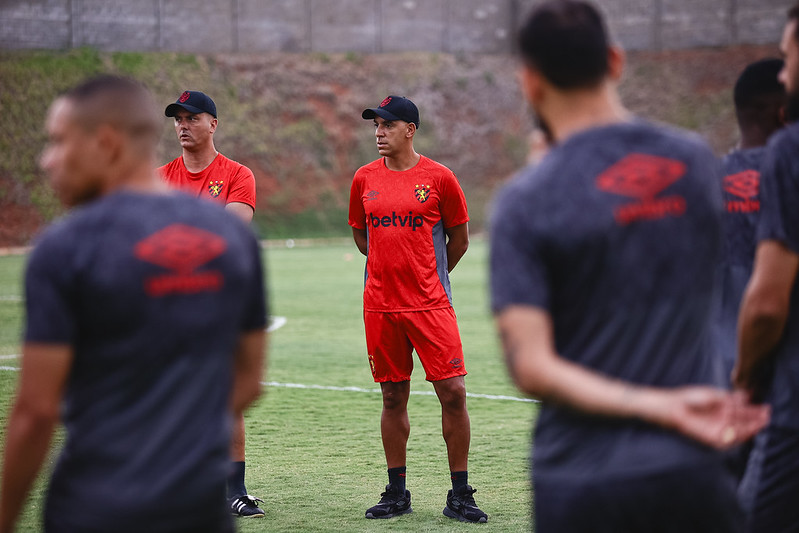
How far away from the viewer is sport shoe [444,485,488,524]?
614 cm

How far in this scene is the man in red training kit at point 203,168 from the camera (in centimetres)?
662

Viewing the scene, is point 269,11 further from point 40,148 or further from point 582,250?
point 582,250

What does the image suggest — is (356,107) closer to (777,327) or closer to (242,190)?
(242,190)

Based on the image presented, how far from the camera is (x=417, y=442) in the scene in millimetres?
8391

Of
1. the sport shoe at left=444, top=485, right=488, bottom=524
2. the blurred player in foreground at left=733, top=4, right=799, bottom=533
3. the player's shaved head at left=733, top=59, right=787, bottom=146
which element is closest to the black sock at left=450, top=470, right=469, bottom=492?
the sport shoe at left=444, top=485, right=488, bottom=524

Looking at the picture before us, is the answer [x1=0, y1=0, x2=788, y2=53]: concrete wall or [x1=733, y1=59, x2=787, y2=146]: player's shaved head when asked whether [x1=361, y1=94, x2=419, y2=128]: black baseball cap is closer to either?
[x1=733, y1=59, x2=787, y2=146]: player's shaved head

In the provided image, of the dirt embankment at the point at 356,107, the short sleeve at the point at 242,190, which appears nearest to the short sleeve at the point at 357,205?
the short sleeve at the point at 242,190

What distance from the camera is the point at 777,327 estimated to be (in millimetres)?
3084

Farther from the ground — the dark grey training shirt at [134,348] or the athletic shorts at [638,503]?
the dark grey training shirt at [134,348]

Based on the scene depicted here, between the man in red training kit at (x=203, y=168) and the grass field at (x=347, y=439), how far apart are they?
599mm

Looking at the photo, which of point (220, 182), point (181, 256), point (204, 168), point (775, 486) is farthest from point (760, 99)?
point (204, 168)

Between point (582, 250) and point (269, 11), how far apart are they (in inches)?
1806

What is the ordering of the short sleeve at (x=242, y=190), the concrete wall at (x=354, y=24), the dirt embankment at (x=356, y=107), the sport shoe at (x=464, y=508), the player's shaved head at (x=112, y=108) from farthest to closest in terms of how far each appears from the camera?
the dirt embankment at (x=356, y=107) < the concrete wall at (x=354, y=24) < the short sleeve at (x=242, y=190) < the sport shoe at (x=464, y=508) < the player's shaved head at (x=112, y=108)

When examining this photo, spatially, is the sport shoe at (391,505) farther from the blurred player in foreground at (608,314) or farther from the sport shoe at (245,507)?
the blurred player in foreground at (608,314)
